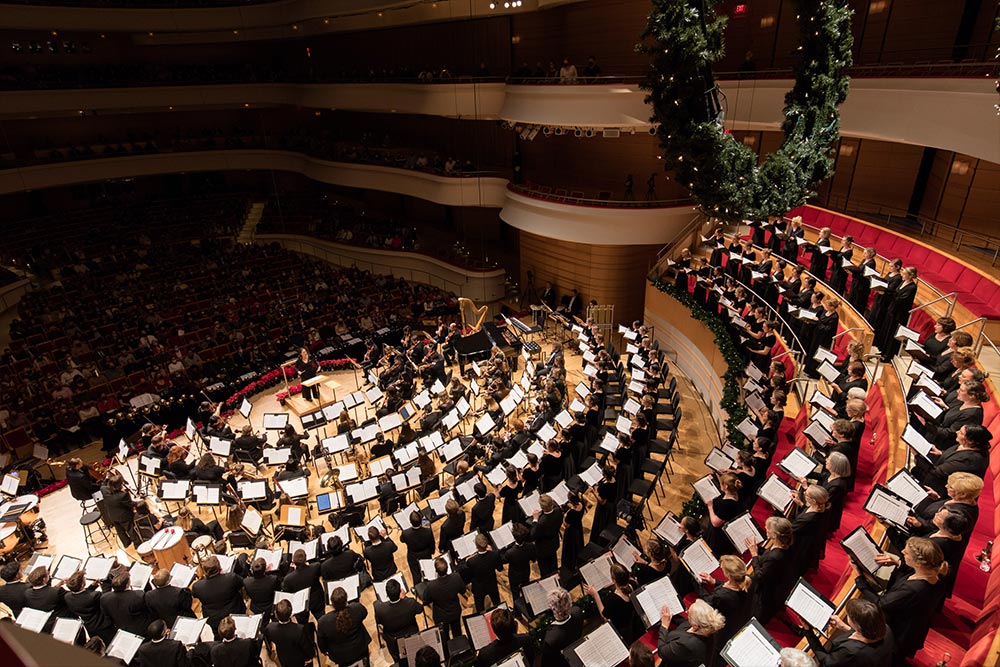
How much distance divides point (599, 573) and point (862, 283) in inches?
270

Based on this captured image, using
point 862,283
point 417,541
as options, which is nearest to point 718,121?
point 862,283

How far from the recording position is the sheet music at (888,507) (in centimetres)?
518

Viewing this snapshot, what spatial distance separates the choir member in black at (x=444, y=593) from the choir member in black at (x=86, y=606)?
13.3ft

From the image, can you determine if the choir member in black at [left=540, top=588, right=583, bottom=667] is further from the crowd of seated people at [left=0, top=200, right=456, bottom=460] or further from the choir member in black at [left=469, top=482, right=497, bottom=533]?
the crowd of seated people at [left=0, top=200, right=456, bottom=460]

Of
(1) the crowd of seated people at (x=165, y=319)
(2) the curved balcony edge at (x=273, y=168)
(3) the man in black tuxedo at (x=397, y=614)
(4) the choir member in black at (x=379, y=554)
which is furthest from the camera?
(2) the curved balcony edge at (x=273, y=168)

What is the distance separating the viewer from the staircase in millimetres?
27234

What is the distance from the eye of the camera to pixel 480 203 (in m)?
22.4

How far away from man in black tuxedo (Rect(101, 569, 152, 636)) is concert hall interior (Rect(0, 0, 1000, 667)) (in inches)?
2.4

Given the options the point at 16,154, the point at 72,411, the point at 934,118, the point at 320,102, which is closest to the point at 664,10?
the point at 934,118

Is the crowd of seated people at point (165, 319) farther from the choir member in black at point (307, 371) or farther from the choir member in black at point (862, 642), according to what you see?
the choir member in black at point (862, 642)

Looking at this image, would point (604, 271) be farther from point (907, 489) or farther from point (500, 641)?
point (500, 641)

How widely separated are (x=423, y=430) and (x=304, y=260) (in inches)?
610

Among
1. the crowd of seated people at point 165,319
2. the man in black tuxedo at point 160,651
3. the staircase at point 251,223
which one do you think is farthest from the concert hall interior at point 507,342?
the staircase at point 251,223

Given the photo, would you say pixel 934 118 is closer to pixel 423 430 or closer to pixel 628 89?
pixel 628 89
